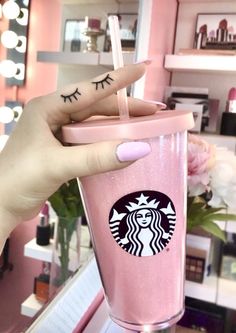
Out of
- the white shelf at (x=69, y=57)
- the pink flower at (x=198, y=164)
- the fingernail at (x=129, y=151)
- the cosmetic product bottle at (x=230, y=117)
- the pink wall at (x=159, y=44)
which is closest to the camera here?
the fingernail at (x=129, y=151)

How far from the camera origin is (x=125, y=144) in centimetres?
24

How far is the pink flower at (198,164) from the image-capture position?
0.51 meters

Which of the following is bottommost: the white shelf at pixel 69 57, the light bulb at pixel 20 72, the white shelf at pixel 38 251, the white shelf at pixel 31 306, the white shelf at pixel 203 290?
the white shelf at pixel 203 290

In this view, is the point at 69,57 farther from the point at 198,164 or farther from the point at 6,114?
the point at 198,164

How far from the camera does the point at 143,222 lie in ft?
1.00

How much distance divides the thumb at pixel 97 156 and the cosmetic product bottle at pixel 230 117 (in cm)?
79

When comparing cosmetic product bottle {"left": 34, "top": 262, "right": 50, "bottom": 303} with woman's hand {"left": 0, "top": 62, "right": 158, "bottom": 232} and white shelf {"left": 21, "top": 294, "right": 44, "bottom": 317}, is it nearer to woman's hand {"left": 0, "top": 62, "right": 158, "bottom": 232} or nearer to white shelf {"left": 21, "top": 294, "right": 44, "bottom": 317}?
white shelf {"left": 21, "top": 294, "right": 44, "bottom": 317}

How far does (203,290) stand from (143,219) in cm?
69

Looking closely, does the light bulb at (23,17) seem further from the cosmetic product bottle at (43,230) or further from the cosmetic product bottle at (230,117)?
the cosmetic product bottle at (230,117)

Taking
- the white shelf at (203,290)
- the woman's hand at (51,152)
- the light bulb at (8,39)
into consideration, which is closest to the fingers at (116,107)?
the woman's hand at (51,152)

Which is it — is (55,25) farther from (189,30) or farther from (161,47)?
(189,30)

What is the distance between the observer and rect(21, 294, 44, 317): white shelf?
0.55 m

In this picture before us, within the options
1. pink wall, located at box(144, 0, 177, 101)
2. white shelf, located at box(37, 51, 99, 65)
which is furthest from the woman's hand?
pink wall, located at box(144, 0, 177, 101)

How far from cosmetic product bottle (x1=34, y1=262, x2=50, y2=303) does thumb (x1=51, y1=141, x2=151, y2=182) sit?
0.41m
